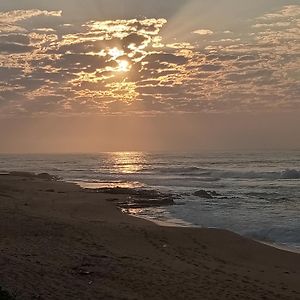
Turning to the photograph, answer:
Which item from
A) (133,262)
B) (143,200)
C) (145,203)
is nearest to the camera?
(133,262)

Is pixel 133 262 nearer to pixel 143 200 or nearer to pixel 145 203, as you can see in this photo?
pixel 145 203

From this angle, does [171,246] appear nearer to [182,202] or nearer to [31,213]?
[31,213]

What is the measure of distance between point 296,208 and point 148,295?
18.0 meters

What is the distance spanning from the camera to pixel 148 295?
9.06m

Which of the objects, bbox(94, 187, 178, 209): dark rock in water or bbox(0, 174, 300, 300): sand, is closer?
A: bbox(0, 174, 300, 300): sand

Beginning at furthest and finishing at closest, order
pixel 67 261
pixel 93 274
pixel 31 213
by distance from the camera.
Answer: pixel 31 213, pixel 67 261, pixel 93 274

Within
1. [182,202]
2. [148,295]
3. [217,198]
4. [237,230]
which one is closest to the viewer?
[148,295]

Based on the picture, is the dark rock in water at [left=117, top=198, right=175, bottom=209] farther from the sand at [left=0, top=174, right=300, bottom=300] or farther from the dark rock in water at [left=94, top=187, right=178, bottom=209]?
the sand at [left=0, top=174, right=300, bottom=300]

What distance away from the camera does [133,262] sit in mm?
11789

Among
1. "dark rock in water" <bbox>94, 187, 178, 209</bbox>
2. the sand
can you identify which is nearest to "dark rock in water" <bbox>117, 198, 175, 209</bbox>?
"dark rock in water" <bbox>94, 187, 178, 209</bbox>

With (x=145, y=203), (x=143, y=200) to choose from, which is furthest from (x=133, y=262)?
(x=143, y=200)

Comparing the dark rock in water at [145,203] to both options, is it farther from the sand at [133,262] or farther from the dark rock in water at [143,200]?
the sand at [133,262]

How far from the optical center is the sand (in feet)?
30.5

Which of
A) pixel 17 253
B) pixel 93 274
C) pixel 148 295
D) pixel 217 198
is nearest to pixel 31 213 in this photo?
pixel 17 253
